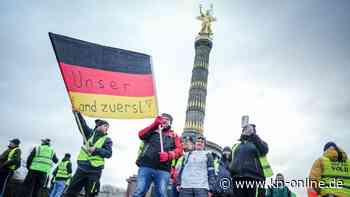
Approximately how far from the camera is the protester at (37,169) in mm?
7102

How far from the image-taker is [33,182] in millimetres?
7180

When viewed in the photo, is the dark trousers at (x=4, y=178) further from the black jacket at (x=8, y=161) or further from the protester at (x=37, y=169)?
the protester at (x=37, y=169)

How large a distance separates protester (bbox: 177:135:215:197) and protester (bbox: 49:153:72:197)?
4.86 metres

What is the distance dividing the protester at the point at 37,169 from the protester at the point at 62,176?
155 centimetres

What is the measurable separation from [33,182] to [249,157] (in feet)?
14.6

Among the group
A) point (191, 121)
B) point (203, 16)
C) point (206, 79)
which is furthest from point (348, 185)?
point (203, 16)

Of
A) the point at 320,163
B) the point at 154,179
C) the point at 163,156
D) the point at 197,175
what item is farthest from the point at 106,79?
the point at 320,163

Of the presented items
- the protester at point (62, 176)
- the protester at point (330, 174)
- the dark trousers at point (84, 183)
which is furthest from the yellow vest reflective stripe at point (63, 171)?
the protester at point (330, 174)

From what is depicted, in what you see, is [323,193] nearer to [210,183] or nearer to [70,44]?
[210,183]

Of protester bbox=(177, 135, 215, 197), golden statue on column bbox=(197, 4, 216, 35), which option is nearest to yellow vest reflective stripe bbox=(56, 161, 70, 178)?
protester bbox=(177, 135, 215, 197)

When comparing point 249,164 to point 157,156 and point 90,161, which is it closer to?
point 157,156

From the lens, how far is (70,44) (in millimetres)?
5492

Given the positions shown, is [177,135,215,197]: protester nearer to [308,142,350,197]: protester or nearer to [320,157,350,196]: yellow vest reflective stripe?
[308,142,350,197]: protester

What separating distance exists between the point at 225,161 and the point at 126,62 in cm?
308
